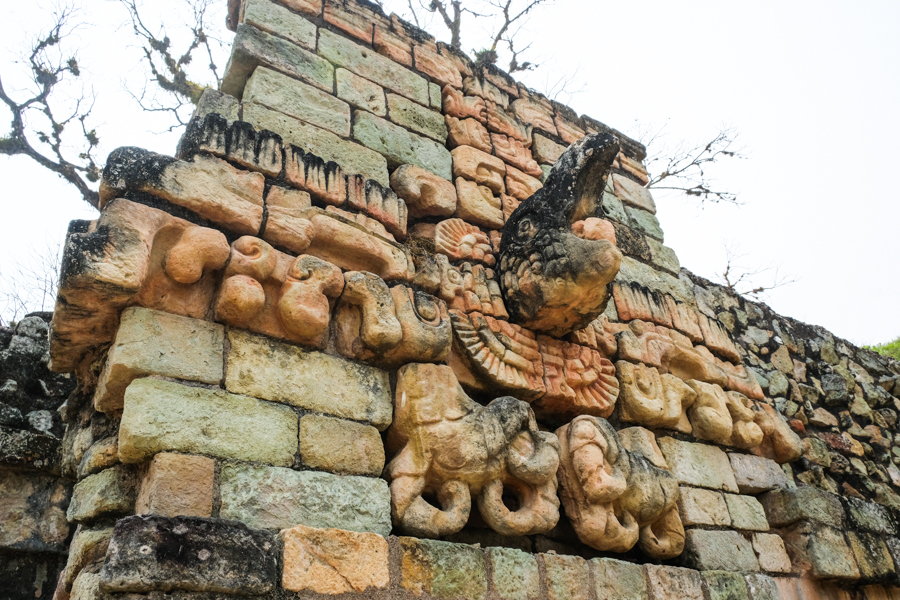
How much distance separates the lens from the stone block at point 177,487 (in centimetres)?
179

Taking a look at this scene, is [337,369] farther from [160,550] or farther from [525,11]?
[525,11]

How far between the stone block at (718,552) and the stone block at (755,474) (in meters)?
0.42

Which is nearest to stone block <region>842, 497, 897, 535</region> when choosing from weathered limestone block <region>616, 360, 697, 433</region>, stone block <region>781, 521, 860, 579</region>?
stone block <region>781, 521, 860, 579</region>

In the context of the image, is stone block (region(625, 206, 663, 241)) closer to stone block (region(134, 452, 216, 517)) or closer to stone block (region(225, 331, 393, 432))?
stone block (region(225, 331, 393, 432))

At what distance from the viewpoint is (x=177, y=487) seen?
183 cm

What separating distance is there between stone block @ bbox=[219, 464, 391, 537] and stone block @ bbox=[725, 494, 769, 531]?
1984mm

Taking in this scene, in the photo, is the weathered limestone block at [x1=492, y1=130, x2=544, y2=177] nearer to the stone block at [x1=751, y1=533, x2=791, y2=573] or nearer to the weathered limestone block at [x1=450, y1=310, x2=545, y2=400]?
the weathered limestone block at [x1=450, y1=310, x2=545, y2=400]

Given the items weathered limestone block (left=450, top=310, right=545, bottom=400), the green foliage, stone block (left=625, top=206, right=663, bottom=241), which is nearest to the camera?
weathered limestone block (left=450, top=310, right=545, bottom=400)

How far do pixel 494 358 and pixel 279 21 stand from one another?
200cm

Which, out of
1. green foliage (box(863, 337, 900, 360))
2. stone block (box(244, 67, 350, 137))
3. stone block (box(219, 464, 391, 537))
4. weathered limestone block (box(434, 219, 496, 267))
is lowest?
stone block (box(219, 464, 391, 537))

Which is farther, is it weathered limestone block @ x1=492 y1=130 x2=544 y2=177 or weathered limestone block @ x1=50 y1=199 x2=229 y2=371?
weathered limestone block @ x1=492 y1=130 x2=544 y2=177

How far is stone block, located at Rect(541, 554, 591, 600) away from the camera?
7.72 feet

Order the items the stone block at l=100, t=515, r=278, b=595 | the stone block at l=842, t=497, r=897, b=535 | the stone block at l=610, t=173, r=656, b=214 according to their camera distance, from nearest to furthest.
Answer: the stone block at l=100, t=515, r=278, b=595 → the stone block at l=842, t=497, r=897, b=535 → the stone block at l=610, t=173, r=656, b=214

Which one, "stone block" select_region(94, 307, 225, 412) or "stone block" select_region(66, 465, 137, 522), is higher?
"stone block" select_region(94, 307, 225, 412)
